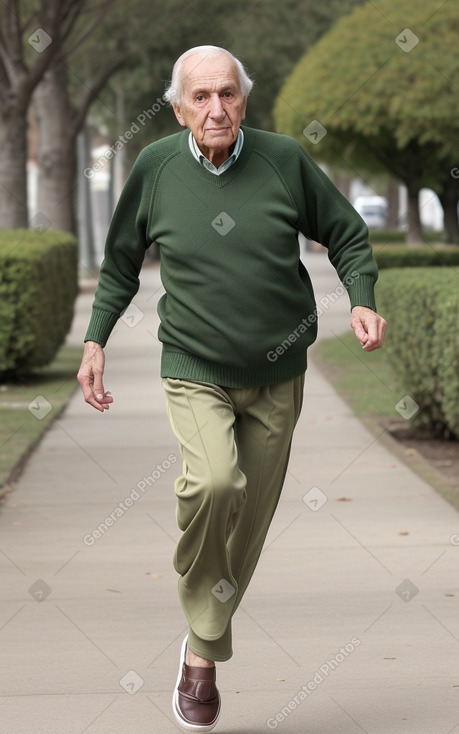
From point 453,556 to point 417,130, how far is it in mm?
20686

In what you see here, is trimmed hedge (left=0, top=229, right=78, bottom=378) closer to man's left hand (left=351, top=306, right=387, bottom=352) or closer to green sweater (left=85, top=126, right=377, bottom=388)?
green sweater (left=85, top=126, right=377, bottom=388)

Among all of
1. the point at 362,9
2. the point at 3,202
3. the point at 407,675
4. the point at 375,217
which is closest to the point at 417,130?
the point at 362,9

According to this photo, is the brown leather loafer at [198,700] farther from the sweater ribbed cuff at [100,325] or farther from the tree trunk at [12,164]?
the tree trunk at [12,164]

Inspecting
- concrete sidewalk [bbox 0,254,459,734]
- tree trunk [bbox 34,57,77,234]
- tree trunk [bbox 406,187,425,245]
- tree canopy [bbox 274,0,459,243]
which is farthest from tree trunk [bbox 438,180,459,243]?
concrete sidewalk [bbox 0,254,459,734]

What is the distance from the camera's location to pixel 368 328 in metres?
→ 4.05

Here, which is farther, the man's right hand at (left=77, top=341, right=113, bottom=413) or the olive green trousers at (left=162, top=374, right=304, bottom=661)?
the man's right hand at (left=77, top=341, right=113, bottom=413)

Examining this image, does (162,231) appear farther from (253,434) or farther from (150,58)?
(150,58)

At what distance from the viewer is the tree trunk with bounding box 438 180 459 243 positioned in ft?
104

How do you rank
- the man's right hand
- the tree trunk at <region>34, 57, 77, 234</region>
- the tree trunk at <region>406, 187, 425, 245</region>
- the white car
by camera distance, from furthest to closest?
the white car, the tree trunk at <region>406, 187, 425, 245</region>, the tree trunk at <region>34, 57, 77, 234</region>, the man's right hand

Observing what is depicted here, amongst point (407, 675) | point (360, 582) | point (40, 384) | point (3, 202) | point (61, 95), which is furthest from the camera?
point (61, 95)

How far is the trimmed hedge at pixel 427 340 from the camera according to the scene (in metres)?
8.62

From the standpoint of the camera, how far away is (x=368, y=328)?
4051 mm

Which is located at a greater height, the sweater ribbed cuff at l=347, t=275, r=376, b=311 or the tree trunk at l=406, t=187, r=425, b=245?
the sweater ribbed cuff at l=347, t=275, r=376, b=311

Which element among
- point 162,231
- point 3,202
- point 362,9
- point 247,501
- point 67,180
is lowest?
point 67,180
